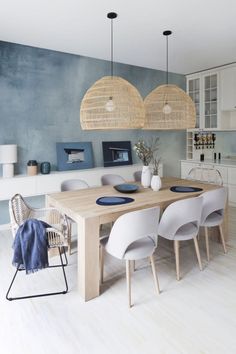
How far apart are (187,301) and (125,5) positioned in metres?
3.03

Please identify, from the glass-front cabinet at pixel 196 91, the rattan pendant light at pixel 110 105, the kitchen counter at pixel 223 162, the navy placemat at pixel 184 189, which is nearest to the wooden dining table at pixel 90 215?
the navy placemat at pixel 184 189

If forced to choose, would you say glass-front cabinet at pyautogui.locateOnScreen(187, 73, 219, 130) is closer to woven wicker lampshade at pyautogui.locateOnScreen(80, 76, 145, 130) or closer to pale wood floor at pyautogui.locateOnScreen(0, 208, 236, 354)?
woven wicker lampshade at pyautogui.locateOnScreen(80, 76, 145, 130)

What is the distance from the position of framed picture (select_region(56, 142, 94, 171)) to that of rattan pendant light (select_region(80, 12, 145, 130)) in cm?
180

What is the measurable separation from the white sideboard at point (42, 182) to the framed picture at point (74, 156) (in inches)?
6.6

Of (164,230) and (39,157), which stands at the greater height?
(39,157)

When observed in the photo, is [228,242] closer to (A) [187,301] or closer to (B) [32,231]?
(A) [187,301]

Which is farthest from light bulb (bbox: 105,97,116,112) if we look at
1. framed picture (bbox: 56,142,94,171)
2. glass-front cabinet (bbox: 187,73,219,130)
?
glass-front cabinet (bbox: 187,73,219,130)

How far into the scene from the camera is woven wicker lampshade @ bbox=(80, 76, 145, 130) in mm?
2816

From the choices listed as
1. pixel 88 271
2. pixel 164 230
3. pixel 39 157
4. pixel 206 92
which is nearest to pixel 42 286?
pixel 88 271

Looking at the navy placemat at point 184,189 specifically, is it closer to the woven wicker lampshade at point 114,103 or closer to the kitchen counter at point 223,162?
the woven wicker lampshade at point 114,103

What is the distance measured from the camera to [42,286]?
257cm

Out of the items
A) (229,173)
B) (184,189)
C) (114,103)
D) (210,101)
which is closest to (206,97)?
(210,101)

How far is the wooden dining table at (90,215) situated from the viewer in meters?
2.31

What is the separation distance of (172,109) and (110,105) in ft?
2.86
